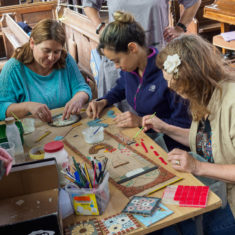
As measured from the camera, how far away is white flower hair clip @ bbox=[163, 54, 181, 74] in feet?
5.14

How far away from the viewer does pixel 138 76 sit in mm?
2354

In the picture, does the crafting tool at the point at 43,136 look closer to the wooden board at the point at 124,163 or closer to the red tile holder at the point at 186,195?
the wooden board at the point at 124,163

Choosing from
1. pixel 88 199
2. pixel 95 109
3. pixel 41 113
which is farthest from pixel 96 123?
pixel 88 199

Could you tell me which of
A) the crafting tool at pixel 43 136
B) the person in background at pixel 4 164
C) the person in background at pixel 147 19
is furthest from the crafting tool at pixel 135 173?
the person in background at pixel 147 19

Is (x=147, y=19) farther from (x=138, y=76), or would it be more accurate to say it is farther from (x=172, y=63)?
(x=172, y=63)

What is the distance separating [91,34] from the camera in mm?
3605

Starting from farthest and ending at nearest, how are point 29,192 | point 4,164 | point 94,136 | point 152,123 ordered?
point 152,123 < point 94,136 < point 29,192 < point 4,164

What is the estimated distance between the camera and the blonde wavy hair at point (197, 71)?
1573 mm

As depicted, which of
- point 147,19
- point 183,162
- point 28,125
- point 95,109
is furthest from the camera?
point 147,19

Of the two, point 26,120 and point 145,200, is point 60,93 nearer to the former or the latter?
point 26,120

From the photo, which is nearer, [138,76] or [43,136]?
[43,136]

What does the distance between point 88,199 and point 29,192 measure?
280 mm

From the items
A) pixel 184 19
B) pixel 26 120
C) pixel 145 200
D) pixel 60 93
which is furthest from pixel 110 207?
pixel 184 19

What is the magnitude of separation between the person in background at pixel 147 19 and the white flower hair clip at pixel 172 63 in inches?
51.7
